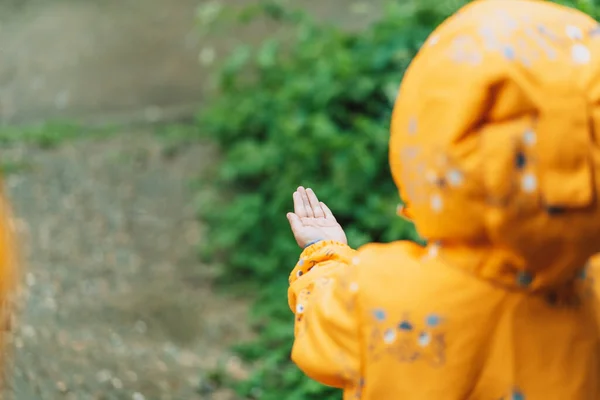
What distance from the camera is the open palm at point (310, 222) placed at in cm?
199

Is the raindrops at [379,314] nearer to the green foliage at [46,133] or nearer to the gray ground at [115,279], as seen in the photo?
the gray ground at [115,279]

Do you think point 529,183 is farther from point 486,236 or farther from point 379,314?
point 379,314

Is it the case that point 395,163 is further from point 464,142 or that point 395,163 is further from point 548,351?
point 548,351

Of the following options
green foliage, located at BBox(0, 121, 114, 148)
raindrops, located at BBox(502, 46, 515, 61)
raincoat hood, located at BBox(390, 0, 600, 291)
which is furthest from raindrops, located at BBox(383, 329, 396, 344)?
green foliage, located at BBox(0, 121, 114, 148)

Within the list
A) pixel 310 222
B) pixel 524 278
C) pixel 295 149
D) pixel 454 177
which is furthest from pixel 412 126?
pixel 295 149

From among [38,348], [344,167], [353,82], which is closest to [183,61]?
[353,82]

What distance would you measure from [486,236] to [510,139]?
0.18 m

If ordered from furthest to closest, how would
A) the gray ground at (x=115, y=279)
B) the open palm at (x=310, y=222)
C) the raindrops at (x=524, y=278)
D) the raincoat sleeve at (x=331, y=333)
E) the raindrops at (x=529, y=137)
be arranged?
the gray ground at (x=115, y=279) → the open palm at (x=310, y=222) → the raincoat sleeve at (x=331, y=333) → the raindrops at (x=524, y=278) → the raindrops at (x=529, y=137)

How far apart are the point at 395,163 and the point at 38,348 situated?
129 inches

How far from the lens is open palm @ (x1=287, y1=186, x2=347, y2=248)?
1988 mm

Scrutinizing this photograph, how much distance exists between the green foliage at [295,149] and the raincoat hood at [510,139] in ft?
8.56

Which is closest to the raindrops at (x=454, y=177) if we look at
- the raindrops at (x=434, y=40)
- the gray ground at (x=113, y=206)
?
the raindrops at (x=434, y=40)

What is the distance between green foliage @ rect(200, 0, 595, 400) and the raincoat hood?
261 centimetres

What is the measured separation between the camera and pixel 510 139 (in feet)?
4.35
